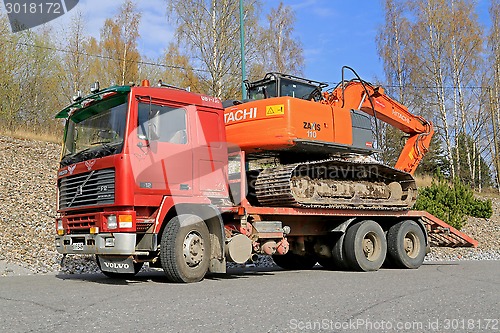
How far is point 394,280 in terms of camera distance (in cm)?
898

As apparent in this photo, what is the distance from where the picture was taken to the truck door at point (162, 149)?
8.28m

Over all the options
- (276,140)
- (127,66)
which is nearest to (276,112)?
(276,140)

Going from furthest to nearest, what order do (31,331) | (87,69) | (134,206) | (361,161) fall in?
(87,69) < (361,161) < (134,206) < (31,331)

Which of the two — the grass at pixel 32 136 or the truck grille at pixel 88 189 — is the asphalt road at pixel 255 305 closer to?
the truck grille at pixel 88 189

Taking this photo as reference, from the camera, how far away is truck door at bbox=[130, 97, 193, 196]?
8281 millimetres

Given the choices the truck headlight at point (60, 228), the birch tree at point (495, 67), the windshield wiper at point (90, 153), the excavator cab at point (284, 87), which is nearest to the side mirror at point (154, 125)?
the windshield wiper at point (90, 153)

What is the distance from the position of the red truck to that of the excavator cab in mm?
24

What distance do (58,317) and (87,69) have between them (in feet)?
99.5

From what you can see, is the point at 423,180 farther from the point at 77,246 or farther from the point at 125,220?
the point at 125,220

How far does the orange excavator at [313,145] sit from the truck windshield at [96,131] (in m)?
2.58

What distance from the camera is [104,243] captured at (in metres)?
8.02

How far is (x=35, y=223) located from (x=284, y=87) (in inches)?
325

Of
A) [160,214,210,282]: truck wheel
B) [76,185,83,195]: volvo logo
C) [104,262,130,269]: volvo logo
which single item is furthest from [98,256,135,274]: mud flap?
[76,185,83,195]: volvo logo

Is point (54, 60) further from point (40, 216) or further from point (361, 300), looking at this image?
point (361, 300)
